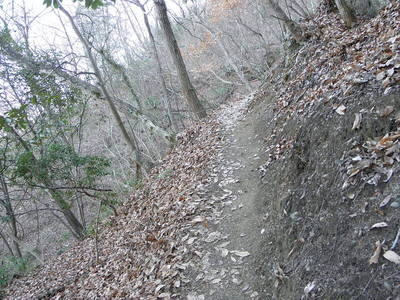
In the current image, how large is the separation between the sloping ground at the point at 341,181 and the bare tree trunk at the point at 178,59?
242 inches

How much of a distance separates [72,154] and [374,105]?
9.36m

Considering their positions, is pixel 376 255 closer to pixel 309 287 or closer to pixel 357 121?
pixel 309 287

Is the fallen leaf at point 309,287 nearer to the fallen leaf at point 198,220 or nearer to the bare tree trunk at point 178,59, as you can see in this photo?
the fallen leaf at point 198,220

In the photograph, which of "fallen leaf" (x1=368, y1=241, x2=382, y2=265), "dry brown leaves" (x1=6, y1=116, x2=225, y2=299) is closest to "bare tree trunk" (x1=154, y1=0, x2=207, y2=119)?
"dry brown leaves" (x1=6, y1=116, x2=225, y2=299)

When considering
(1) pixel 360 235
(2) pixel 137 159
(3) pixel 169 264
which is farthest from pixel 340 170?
(2) pixel 137 159

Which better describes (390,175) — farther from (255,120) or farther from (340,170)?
(255,120)

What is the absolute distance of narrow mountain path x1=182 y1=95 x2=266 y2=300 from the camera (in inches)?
153

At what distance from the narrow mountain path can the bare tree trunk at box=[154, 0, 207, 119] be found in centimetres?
423

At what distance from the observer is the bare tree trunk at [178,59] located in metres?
10.4

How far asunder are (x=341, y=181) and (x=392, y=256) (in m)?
1.11

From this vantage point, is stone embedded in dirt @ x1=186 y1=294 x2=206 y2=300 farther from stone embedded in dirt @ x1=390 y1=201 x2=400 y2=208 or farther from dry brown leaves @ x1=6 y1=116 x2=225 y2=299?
stone embedded in dirt @ x1=390 y1=201 x2=400 y2=208

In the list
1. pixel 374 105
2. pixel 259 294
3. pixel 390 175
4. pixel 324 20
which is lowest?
pixel 259 294

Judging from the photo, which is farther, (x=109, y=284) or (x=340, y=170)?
(x=109, y=284)

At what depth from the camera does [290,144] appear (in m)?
5.07
